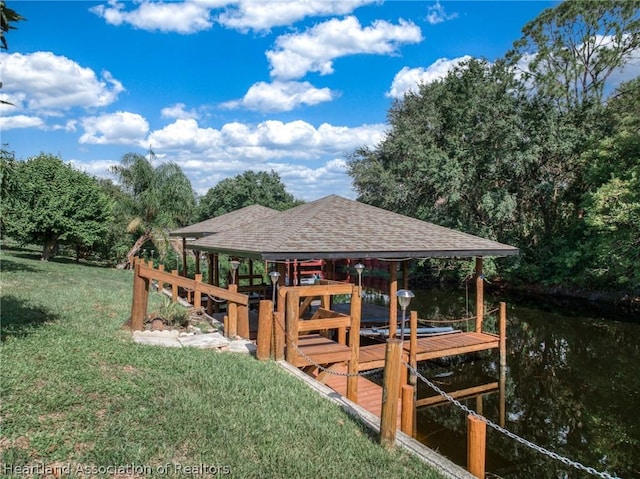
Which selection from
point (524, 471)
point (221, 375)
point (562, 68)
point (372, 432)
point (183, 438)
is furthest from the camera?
point (562, 68)

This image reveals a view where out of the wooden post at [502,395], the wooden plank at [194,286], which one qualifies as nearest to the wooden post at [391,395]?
the wooden plank at [194,286]

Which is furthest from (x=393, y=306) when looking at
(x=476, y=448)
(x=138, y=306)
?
(x=476, y=448)

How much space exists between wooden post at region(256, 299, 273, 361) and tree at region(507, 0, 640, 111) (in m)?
22.1

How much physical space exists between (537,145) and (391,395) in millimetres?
21737

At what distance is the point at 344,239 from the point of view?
11.2 m

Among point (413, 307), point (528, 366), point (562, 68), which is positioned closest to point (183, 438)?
point (528, 366)

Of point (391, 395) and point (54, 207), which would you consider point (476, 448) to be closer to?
point (391, 395)

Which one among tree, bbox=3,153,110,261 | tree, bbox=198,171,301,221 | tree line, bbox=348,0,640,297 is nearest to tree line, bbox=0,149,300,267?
tree, bbox=3,153,110,261

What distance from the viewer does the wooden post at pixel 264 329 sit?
7414 mm

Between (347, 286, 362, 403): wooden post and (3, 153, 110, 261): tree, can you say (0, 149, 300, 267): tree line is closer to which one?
(3, 153, 110, 261): tree

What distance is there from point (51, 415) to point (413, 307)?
1943 cm

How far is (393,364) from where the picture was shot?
4.77m

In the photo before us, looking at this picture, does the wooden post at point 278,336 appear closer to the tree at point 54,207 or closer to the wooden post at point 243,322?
the wooden post at point 243,322

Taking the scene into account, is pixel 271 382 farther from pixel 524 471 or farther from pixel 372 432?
pixel 524 471
